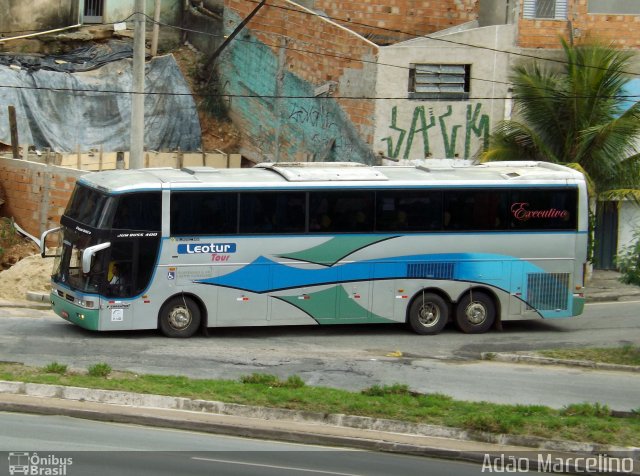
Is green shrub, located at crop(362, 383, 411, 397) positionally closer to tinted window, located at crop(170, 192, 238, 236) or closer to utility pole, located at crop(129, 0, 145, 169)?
tinted window, located at crop(170, 192, 238, 236)

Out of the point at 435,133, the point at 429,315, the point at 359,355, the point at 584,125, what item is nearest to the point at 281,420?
the point at 359,355

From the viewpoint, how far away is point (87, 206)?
1977cm

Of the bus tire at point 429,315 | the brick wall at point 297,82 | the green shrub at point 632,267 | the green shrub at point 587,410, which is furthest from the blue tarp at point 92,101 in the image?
the green shrub at point 587,410

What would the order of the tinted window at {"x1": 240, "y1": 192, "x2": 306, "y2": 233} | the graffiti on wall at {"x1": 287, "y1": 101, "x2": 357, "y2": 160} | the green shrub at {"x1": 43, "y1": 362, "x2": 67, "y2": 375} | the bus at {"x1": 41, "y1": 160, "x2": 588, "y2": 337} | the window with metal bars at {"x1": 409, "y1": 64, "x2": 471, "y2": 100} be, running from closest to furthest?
the green shrub at {"x1": 43, "y1": 362, "x2": 67, "y2": 375}
the bus at {"x1": 41, "y1": 160, "x2": 588, "y2": 337}
the tinted window at {"x1": 240, "y1": 192, "x2": 306, "y2": 233}
the window with metal bars at {"x1": 409, "y1": 64, "x2": 471, "y2": 100}
the graffiti on wall at {"x1": 287, "y1": 101, "x2": 357, "y2": 160}

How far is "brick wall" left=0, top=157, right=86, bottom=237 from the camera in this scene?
26.5 metres

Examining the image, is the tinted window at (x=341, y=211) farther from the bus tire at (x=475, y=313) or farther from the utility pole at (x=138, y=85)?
the utility pole at (x=138, y=85)

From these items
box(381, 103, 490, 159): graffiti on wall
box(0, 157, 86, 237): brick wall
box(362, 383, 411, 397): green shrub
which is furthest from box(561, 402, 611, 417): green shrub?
box(381, 103, 490, 159): graffiti on wall

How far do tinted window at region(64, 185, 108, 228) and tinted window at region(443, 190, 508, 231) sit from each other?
673 cm

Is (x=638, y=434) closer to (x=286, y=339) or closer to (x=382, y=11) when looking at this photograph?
(x=286, y=339)

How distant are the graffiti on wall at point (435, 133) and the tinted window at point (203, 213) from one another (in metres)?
10.6

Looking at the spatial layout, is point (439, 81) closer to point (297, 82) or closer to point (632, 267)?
point (297, 82)

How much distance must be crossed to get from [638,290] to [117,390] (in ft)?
54.0

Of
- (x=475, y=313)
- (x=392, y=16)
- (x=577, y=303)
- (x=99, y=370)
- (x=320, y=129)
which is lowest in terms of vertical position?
(x=99, y=370)

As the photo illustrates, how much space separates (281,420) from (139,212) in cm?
680
